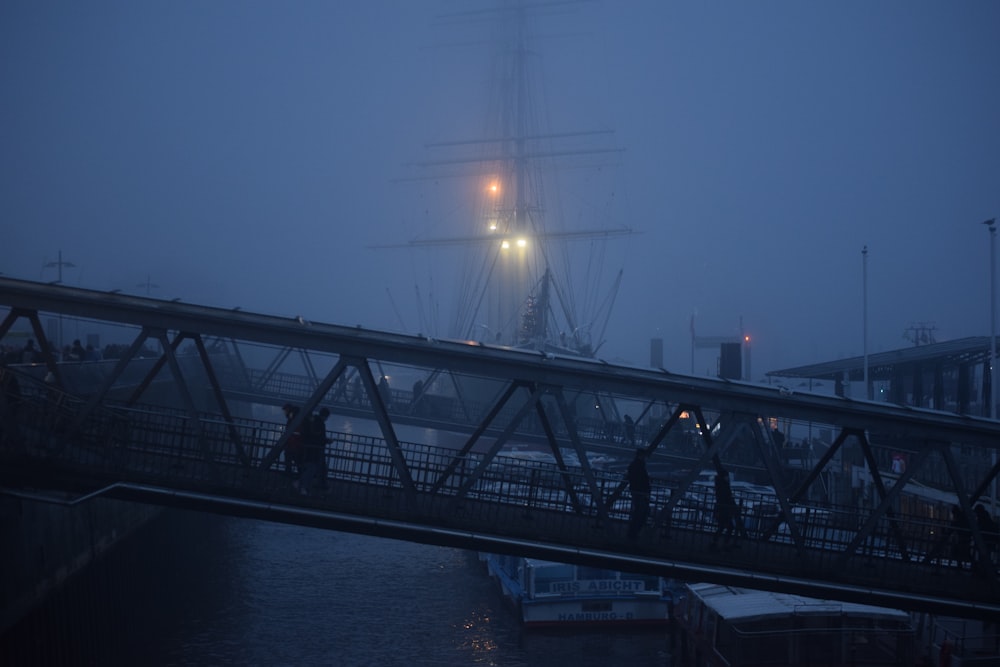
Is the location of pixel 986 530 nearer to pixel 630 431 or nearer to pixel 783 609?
pixel 783 609

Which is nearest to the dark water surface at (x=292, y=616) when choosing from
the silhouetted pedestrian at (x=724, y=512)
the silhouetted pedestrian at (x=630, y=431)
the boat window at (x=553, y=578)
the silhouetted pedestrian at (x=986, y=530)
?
the boat window at (x=553, y=578)

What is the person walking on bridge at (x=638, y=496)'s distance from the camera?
1485 centimetres

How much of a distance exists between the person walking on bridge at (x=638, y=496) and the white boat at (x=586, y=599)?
13.8m

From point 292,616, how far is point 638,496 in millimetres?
17650

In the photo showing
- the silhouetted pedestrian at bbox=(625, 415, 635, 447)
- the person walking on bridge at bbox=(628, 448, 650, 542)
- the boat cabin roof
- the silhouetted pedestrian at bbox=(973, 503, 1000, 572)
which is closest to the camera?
the person walking on bridge at bbox=(628, 448, 650, 542)

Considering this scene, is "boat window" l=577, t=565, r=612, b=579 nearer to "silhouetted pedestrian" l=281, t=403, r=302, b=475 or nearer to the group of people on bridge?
the group of people on bridge

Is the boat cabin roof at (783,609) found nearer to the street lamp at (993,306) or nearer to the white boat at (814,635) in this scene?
the white boat at (814,635)

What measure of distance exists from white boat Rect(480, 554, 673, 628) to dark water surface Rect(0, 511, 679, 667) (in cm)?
43

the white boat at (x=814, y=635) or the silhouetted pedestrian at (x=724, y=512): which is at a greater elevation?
the silhouetted pedestrian at (x=724, y=512)

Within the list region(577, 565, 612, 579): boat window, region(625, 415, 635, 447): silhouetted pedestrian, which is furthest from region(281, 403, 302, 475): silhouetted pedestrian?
region(625, 415, 635, 447): silhouetted pedestrian

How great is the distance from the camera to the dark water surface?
2533 centimetres

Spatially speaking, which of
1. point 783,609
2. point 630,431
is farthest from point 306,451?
point 630,431

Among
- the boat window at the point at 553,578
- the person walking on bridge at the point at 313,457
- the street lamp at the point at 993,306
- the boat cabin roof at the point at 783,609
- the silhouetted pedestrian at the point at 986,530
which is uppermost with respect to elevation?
the street lamp at the point at 993,306

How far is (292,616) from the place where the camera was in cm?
2934
